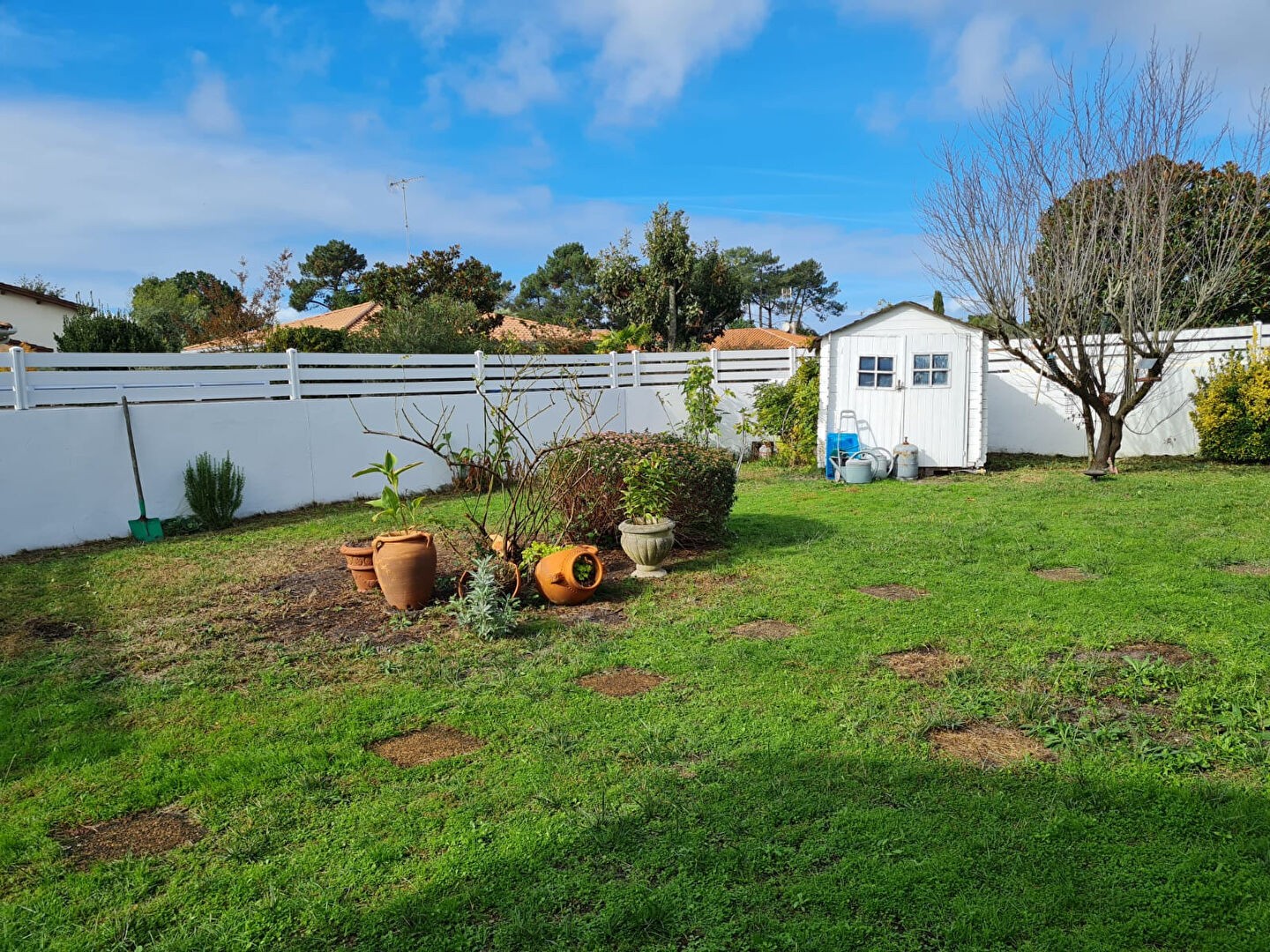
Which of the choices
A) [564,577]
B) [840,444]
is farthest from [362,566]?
[840,444]

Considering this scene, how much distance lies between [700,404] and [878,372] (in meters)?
2.65

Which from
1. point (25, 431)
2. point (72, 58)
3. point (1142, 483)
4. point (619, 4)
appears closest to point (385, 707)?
point (25, 431)

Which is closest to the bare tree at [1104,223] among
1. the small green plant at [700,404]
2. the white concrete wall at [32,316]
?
the small green plant at [700,404]

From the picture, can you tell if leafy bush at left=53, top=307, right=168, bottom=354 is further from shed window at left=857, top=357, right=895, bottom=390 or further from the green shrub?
shed window at left=857, top=357, right=895, bottom=390

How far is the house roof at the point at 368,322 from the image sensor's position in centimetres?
1997

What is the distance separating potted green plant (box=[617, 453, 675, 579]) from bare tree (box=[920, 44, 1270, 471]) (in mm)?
7261

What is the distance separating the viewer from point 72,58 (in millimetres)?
8266

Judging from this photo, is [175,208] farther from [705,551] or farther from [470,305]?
[705,551]

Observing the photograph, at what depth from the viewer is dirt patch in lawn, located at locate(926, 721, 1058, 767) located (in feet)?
10.5

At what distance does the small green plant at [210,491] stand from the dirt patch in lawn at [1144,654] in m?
8.17

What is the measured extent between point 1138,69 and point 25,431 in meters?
13.8

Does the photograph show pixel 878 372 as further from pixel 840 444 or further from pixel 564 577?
pixel 564 577

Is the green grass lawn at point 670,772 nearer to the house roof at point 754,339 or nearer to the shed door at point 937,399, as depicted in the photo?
the shed door at point 937,399

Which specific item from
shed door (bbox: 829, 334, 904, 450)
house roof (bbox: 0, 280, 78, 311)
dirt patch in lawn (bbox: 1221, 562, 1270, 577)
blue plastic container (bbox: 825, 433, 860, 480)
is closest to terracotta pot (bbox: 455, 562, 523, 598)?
dirt patch in lawn (bbox: 1221, 562, 1270, 577)
